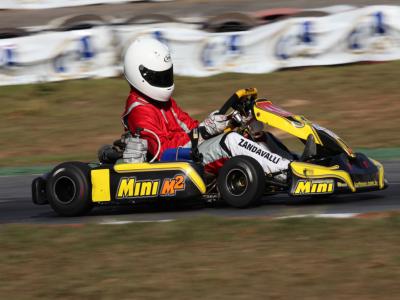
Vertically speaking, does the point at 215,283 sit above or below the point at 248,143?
below

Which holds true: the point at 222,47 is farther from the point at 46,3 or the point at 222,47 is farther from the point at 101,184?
the point at 46,3

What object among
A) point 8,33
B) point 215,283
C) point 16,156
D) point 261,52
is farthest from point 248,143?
point 8,33

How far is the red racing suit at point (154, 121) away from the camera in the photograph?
759cm

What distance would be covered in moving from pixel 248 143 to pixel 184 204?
101cm

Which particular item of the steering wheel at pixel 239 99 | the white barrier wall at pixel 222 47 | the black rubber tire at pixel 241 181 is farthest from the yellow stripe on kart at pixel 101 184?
the white barrier wall at pixel 222 47

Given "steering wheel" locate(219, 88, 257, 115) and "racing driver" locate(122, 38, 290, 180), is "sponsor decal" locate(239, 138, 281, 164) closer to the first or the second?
"racing driver" locate(122, 38, 290, 180)

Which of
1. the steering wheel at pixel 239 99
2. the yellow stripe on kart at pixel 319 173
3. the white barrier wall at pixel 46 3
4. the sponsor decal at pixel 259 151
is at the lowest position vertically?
the yellow stripe on kart at pixel 319 173

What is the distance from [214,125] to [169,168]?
53 cm

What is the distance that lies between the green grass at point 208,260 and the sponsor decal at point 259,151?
753 millimetres

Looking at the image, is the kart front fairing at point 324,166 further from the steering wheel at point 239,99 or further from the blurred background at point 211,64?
the blurred background at point 211,64

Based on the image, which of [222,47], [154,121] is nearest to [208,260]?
[154,121]

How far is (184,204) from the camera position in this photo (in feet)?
26.3

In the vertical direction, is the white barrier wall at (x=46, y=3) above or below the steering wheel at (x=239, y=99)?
above

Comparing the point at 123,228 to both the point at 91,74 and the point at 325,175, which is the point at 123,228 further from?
the point at 91,74
